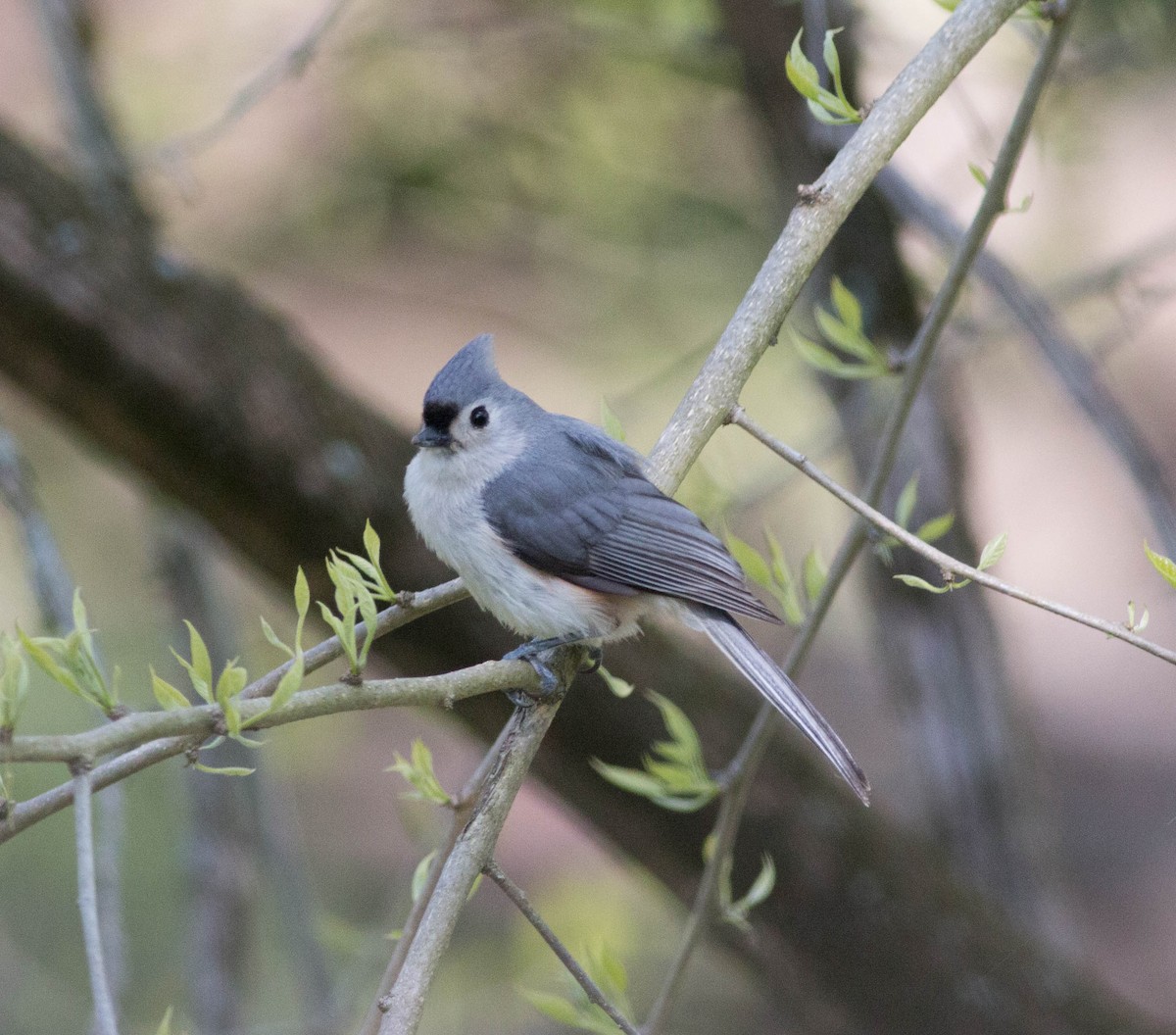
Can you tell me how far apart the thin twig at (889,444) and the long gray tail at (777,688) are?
0.09 m

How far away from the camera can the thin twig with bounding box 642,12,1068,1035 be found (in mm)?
1987

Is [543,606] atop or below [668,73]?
below

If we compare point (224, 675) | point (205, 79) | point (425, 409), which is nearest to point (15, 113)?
point (205, 79)

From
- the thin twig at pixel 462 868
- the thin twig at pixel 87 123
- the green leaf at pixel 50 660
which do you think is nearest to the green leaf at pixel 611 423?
the thin twig at pixel 462 868

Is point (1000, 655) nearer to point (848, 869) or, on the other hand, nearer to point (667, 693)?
point (848, 869)

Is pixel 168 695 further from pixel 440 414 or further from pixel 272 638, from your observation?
pixel 440 414

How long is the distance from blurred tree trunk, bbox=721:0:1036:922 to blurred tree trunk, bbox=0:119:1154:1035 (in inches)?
16.3

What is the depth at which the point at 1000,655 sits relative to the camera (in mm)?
3846

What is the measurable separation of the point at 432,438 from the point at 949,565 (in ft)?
4.22

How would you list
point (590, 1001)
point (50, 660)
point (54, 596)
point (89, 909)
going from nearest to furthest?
point (89, 909) → point (50, 660) → point (590, 1001) → point (54, 596)

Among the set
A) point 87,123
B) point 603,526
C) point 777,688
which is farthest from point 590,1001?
point 87,123

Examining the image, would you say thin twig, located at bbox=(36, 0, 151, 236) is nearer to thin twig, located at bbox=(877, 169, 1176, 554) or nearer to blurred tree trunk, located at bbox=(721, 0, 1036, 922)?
blurred tree trunk, located at bbox=(721, 0, 1036, 922)

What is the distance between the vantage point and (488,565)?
2.37 m

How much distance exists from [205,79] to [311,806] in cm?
349
